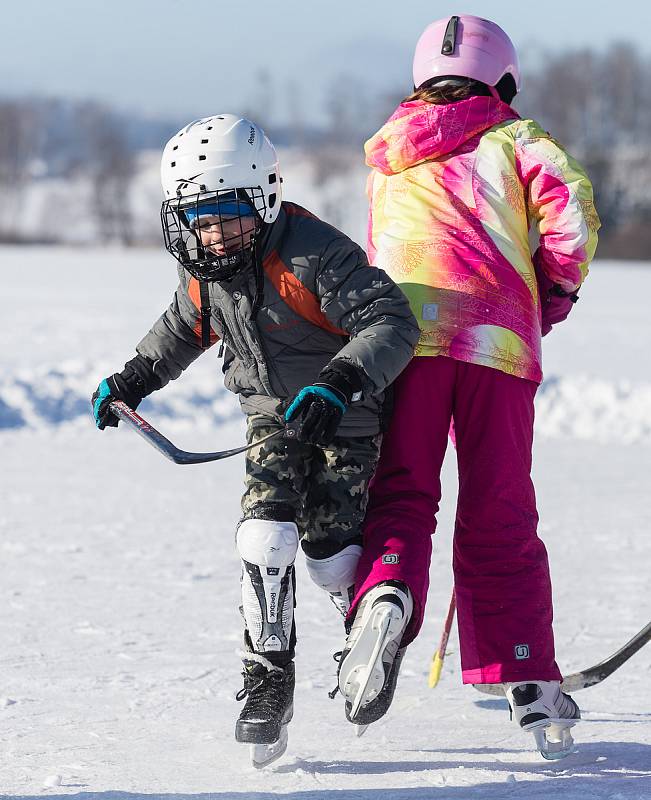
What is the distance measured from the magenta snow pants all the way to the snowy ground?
0.30 metres

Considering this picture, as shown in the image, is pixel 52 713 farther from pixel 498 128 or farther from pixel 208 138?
pixel 498 128

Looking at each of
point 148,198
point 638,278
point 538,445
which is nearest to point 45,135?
point 148,198

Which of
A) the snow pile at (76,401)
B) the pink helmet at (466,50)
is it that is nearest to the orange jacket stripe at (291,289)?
the pink helmet at (466,50)

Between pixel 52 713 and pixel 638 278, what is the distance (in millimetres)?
18403

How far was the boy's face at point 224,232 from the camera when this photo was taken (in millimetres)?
2703

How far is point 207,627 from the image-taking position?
160 inches

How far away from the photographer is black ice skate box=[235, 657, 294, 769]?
2730 mm

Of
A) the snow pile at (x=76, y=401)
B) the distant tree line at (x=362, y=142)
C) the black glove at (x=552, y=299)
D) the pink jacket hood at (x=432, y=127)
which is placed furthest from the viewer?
the distant tree line at (x=362, y=142)

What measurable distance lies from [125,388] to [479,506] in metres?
0.96

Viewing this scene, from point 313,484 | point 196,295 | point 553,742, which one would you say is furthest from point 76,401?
point 553,742

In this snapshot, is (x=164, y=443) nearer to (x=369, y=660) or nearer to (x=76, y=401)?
(x=369, y=660)

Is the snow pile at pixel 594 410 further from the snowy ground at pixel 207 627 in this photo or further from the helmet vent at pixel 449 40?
the helmet vent at pixel 449 40

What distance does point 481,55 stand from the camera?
307 centimetres

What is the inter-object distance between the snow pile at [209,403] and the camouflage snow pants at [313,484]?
17.7ft
